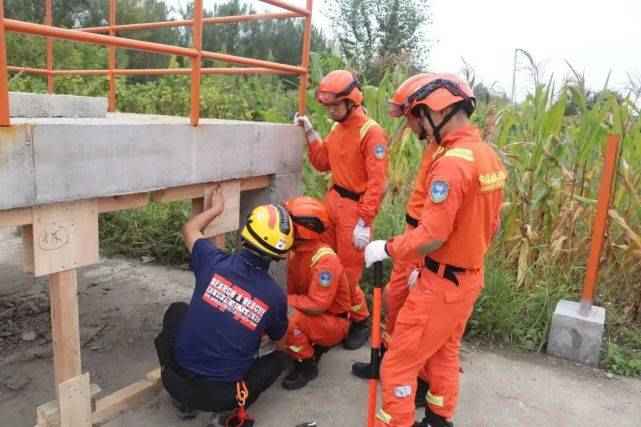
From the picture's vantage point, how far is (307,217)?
134 inches

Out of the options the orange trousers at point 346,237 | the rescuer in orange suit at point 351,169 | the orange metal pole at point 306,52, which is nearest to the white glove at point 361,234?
the rescuer in orange suit at point 351,169

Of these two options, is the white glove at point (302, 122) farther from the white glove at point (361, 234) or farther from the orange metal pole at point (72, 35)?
the orange metal pole at point (72, 35)

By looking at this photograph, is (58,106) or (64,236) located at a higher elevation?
(58,106)

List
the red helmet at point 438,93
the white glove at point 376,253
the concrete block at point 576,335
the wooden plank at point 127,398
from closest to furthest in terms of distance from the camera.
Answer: the red helmet at point 438,93, the white glove at point 376,253, the wooden plank at point 127,398, the concrete block at point 576,335

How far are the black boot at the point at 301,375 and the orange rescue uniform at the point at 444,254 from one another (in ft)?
2.83

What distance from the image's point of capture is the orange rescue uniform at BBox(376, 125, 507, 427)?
2.50m

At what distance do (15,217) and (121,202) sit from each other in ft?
1.95

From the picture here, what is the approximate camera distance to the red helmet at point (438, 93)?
8.58 ft

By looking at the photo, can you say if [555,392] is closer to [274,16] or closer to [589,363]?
[589,363]

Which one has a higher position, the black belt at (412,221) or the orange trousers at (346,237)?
the black belt at (412,221)

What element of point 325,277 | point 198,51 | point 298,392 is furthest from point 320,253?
point 198,51

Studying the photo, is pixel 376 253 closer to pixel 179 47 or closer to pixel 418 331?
pixel 418 331

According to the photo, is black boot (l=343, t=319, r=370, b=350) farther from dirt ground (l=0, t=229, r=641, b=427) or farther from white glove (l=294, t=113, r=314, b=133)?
white glove (l=294, t=113, r=314, b=133)

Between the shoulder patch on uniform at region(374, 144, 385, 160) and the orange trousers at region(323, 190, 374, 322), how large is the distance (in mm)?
423
